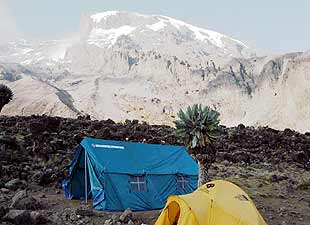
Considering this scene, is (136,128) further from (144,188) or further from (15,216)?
(15,216)

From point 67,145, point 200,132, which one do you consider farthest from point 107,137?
point 200,132

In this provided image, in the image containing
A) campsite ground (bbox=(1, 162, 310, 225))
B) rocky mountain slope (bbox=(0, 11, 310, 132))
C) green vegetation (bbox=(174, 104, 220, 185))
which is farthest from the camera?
rocky mountain slope (bbox=(0, 11, 310, 132))

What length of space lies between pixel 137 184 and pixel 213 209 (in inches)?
278

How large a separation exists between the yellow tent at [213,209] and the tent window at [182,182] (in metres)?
7.46

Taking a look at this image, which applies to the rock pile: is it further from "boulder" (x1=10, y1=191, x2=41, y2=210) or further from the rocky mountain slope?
the rocky mountain slope

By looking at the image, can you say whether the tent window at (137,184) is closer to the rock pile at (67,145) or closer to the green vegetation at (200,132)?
the green vegetation at (200,132)

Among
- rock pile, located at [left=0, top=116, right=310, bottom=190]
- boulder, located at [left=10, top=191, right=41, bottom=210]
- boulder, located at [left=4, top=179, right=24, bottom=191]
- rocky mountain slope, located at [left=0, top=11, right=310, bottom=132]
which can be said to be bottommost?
rocky mountain slope, located at [left=0, top=11, right=310, bottom=132]

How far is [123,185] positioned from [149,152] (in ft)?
7.07

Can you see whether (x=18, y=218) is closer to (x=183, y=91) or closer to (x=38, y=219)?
(x=38, y=219)

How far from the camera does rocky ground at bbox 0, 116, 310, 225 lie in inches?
596

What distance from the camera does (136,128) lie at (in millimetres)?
47156

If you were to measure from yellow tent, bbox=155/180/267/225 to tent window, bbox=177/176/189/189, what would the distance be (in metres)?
7.46

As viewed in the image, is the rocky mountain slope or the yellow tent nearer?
the yellow tent

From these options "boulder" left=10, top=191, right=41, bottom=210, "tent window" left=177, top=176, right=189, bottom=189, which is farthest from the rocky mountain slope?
"boulder" left=10, top=191, right=41, bottom=210
